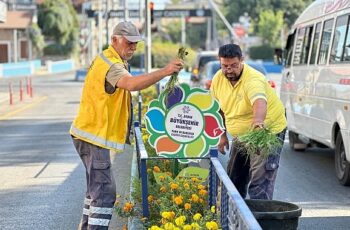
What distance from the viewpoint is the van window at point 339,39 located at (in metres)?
11.2

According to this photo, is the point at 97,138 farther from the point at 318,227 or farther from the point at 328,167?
the point at 328,167

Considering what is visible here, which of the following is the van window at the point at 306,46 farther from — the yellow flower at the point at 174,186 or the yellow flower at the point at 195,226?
the yellow flower at the point at 195,226

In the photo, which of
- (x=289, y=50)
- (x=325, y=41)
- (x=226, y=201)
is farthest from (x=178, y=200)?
(x=289, y=50)

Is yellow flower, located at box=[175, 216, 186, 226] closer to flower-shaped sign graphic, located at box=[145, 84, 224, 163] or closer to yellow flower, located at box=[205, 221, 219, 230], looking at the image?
yellow flower, located at box=[205, 221, 219, 230]

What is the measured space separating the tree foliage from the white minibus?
2610 inches

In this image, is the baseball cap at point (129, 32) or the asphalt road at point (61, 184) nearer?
the baseball cap at point (129, 32)

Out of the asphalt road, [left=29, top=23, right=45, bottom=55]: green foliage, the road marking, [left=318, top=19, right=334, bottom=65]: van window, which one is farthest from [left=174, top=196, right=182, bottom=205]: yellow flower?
[left=29, top=23, right=45, bottom=55]: green foliage

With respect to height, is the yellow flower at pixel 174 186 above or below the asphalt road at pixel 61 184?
above

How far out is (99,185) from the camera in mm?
6410

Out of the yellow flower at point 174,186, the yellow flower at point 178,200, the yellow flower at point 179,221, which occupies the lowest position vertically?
the yellow flower at point 174,186

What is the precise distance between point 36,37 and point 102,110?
72.5m

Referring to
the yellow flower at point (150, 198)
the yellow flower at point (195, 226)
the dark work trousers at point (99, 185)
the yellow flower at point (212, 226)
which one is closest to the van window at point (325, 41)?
the yellow flower at point (150, 198)

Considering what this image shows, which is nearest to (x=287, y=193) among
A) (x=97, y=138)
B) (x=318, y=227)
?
(x=318, y=227)

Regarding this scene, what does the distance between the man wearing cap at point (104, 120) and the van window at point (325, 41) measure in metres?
6.28
